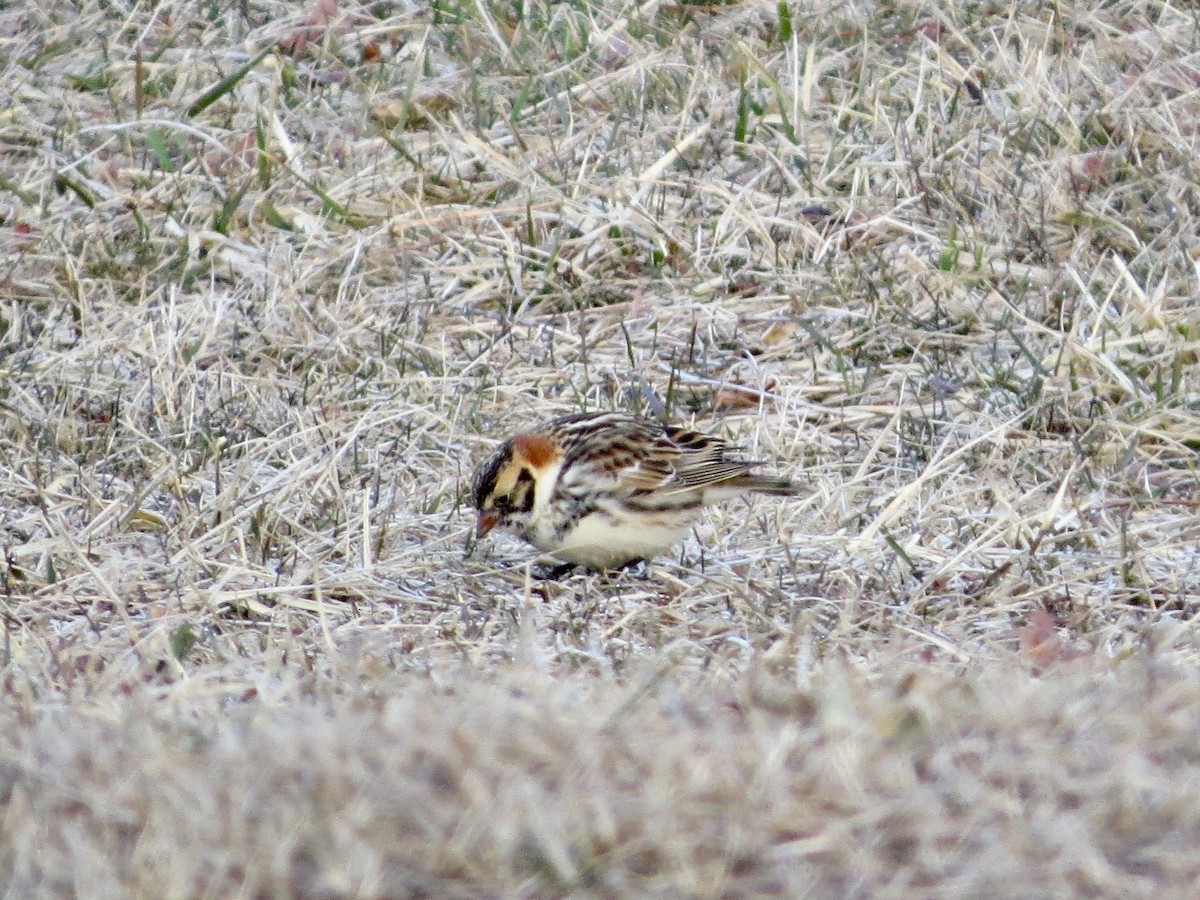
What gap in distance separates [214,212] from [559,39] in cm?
208

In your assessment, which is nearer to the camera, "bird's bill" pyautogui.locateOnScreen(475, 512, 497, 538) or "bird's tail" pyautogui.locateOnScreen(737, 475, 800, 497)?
"bird's bill" pyautogui.locateOnScreen(475, 512, 497, 538)

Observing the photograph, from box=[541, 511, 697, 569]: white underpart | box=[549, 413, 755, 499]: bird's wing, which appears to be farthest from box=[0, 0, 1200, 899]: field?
box=[549, 413, 755, 499]: bird's wing

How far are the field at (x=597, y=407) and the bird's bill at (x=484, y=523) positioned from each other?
15cm

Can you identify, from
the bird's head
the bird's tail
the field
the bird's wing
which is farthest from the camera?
the bird's tail

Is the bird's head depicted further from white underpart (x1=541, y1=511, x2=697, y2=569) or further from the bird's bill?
white underpart (x1=541, y1=511, x2=697, y2=569)

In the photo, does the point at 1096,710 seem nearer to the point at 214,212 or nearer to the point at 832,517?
the point at 832,517

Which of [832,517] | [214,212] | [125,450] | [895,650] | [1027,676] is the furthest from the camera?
[214,212]

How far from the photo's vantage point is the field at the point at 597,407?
10.1ft

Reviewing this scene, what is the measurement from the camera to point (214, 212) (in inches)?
320

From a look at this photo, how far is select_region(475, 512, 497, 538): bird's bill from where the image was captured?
5477mm

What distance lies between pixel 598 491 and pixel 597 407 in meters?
1.35

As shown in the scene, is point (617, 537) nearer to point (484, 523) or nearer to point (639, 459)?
point (639, 459)

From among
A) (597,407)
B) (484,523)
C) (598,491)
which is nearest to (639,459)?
(598,491)

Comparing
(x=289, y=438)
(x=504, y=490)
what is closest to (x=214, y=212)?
(x=289, y=438)
